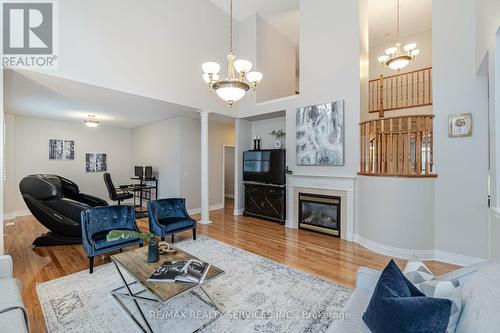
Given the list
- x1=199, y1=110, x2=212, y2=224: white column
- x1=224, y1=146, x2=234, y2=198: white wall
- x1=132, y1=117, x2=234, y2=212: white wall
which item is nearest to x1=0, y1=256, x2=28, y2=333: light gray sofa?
x1=199, y1=110, x2=212, y2=224: white column

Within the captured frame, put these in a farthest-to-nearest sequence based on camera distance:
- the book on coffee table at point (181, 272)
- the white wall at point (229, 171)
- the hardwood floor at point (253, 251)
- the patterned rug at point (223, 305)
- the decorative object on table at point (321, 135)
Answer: the white wall at point (229, 171) → the decorative object on table at point (321, 135) → the hardwood floor at point (253, 251) → the patterned rug at point (223, 305) → the book on coffee table at point (181, 272)

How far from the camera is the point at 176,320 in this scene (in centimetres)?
208

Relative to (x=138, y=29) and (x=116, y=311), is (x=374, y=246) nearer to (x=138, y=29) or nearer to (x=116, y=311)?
(x=116, y=311)

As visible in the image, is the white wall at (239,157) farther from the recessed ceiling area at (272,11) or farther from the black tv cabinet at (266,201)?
the recessed ceiling area at (272,11)

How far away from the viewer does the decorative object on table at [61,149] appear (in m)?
6.43

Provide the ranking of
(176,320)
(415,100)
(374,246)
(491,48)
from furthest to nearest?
(415,100) < (374,246) < (491,48) < (176,320)

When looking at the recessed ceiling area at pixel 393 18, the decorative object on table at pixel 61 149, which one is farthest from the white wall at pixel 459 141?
the decorative object on table at pixel 61 149

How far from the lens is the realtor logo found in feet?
9.68

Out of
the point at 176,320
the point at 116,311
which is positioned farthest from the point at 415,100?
the point at 116,311

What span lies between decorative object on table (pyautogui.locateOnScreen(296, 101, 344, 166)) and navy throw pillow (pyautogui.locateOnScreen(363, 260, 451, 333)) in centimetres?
337

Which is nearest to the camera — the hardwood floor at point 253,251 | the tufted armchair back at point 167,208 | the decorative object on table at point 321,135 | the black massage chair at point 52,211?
the hardwood floor at point 253,251

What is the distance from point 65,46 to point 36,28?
A: 1.26ft

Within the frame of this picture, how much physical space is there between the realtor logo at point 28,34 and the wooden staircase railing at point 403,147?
521 centimetres

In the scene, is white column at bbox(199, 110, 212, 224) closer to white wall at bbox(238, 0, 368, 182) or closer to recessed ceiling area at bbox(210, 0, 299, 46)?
white wall at bbox(238, 0, 368, 182)
